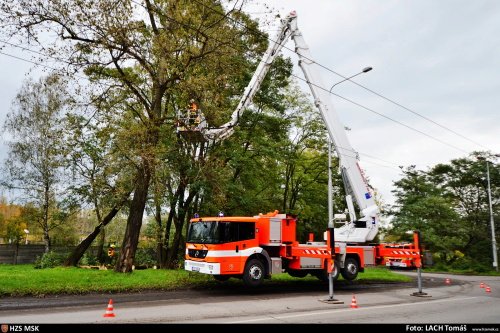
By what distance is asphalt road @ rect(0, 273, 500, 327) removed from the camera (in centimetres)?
944

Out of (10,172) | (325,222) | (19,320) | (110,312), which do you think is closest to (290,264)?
(110,312)

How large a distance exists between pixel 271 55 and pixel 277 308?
11819 millimetres

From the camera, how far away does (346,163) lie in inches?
679

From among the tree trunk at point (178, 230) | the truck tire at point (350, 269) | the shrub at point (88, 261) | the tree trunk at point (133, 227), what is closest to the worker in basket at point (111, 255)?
the shrub at point (88, 261)

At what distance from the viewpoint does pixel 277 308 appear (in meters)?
11.3

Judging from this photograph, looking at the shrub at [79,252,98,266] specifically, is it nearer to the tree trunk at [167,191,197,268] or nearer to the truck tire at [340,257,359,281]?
the tree trunk at [167,191,197,268]

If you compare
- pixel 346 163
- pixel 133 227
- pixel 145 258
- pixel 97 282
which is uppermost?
pixel 346 163

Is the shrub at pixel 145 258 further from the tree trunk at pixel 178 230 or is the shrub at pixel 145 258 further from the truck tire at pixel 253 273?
the truck tire at pixel 253 273

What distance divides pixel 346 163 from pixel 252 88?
554 cm

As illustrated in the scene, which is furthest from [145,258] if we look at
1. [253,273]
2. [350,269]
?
[350,269]

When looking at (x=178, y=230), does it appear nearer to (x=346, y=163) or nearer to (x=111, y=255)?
(x=111, y=255)

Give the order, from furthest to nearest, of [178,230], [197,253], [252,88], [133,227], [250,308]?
[178,230], [252,88], [133,227], [197,253], [250,308]

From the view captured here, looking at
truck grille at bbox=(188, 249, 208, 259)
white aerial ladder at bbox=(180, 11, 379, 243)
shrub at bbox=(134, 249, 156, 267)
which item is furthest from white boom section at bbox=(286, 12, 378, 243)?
shrub at bbox=(134, 249, 156, 267)

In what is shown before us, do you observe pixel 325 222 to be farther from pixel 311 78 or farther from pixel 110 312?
pixel 110 312
